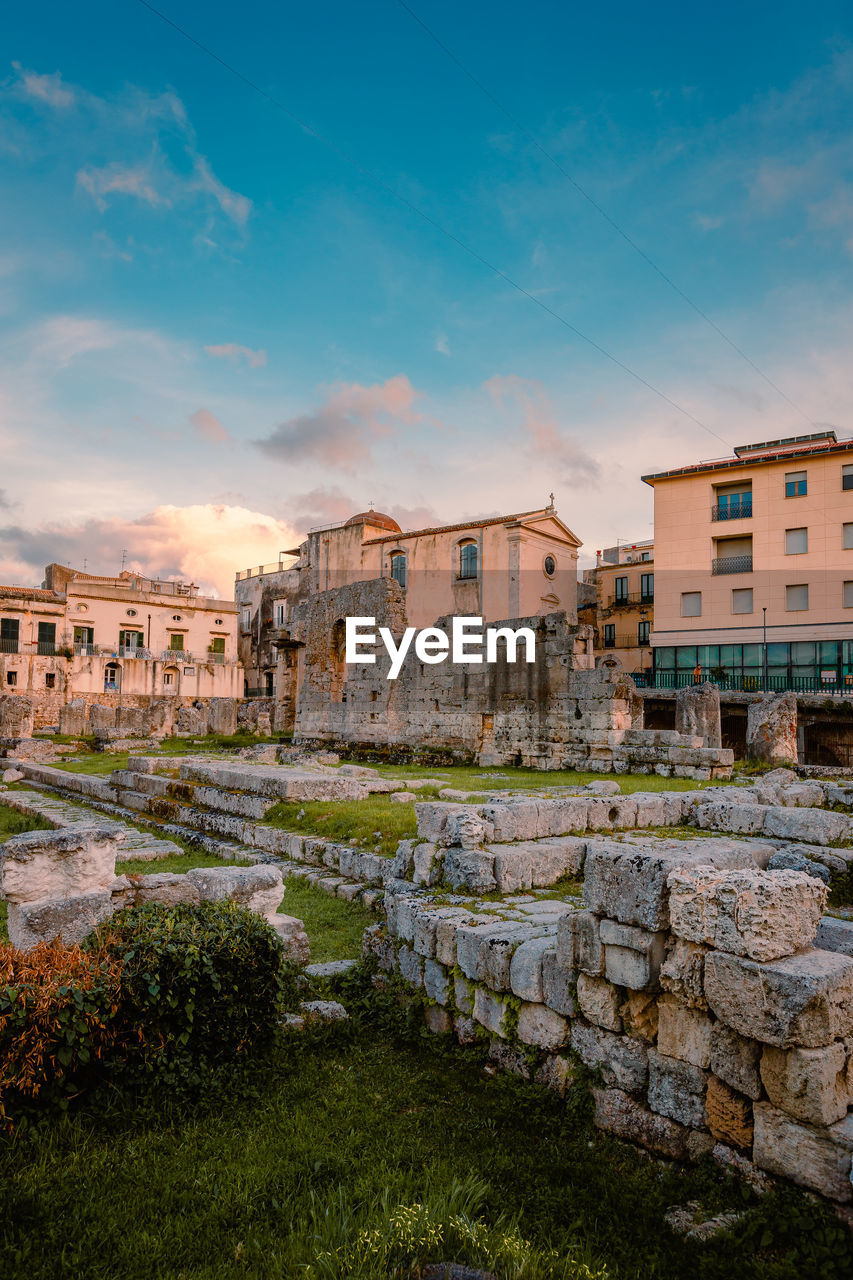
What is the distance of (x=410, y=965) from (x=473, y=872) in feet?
3.53

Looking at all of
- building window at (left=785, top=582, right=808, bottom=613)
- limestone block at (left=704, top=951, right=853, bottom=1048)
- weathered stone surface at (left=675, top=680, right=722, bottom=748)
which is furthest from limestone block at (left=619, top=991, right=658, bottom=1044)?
building window at (left=785, top=582, right=808, bottom=613)

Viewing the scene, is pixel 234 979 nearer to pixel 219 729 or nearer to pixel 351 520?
pixel 219 729

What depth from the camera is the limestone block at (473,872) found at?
639cm

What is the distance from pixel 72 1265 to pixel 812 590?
3315 centimetres

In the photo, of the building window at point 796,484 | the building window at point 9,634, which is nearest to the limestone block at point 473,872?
the building window at point 796,484

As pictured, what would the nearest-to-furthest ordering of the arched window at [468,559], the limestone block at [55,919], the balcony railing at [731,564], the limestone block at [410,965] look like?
the limestone block at [55,919] → the limestone block at [410,965] → the balcony railing at [731,564] → the arched window at [468,559]

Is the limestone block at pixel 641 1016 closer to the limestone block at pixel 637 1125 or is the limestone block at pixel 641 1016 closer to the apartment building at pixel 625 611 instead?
the limestone block at pixel 637 1125

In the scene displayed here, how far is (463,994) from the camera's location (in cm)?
502

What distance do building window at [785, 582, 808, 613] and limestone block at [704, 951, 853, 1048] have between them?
30.9 meters

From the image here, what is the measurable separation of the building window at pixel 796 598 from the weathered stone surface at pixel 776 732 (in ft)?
56.3

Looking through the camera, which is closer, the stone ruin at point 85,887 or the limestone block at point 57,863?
the stone ruin at point 85,887

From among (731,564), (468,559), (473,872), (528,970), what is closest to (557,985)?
(528,970)

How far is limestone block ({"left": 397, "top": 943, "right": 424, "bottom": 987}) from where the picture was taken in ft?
17.9

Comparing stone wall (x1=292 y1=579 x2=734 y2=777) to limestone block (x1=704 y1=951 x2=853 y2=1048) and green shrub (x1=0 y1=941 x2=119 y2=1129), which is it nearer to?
limestone block (x1=704 y1=951 x2=853 y2=1048)
